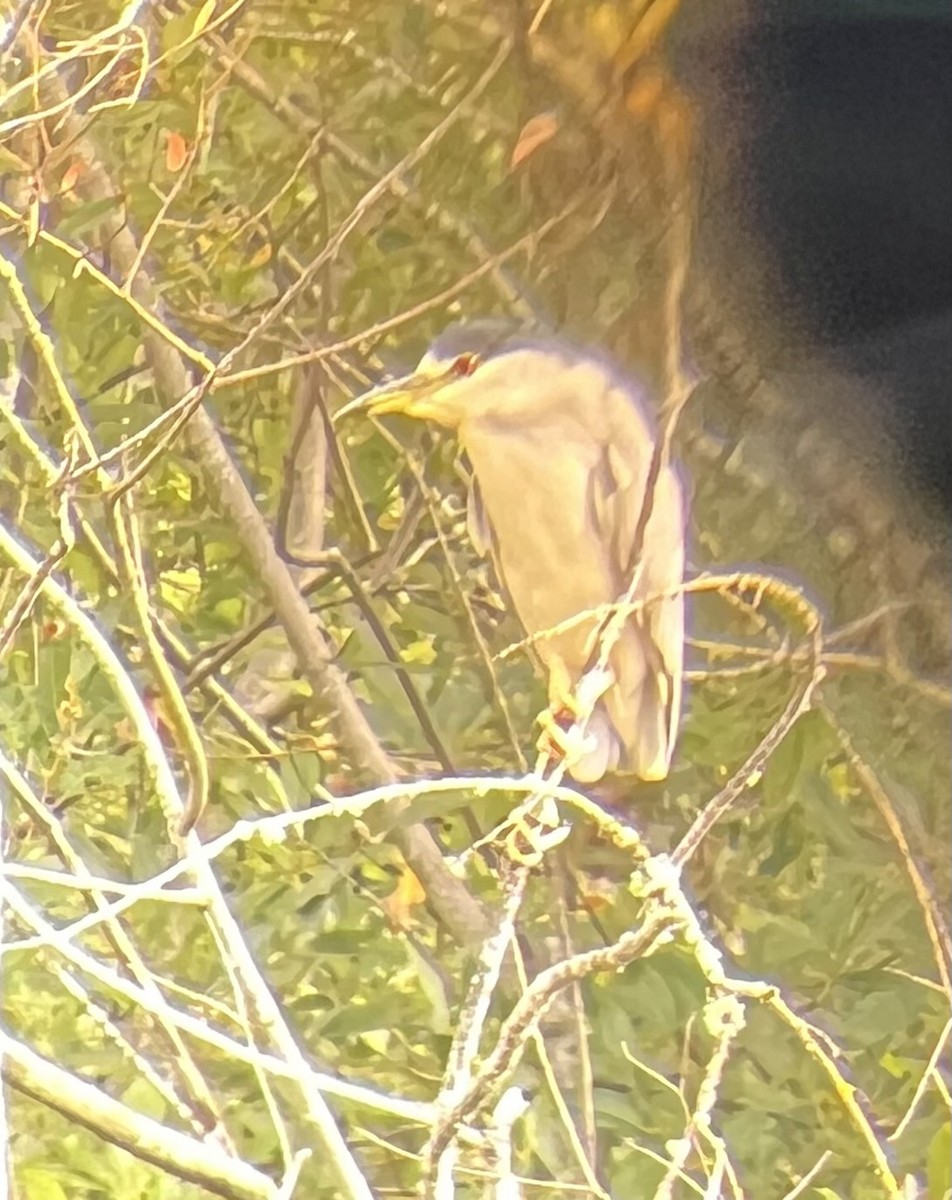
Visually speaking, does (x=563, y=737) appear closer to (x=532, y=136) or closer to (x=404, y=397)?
(x=404, y=397)

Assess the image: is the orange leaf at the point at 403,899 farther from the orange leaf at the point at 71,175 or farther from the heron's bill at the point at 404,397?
the orange leaf at the point at 71,175

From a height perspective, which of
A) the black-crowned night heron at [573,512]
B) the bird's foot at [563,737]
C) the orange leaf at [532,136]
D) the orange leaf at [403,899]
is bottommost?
the orange leaf at [403,899]

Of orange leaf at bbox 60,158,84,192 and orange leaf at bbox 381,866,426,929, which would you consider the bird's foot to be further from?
orange leaf at bbox 60,158,84,192

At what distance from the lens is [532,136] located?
729 mm

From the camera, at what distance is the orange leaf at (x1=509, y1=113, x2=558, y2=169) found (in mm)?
729

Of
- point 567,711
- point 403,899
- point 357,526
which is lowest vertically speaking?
point 403,899

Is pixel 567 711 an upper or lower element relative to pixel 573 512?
lower

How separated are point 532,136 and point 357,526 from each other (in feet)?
0.88

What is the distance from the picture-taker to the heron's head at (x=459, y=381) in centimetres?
73

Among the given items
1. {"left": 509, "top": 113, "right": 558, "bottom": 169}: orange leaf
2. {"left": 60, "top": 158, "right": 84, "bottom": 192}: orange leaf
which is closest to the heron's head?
{"left": 509, "top": 113, "right": 558, "bottom": 169}: orange leaf

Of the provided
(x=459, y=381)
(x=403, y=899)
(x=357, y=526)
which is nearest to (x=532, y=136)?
(x=459, y=381)

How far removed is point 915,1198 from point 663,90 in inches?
27.7

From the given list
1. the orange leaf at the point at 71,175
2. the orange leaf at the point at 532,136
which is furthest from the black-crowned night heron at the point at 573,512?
the orange leaf at the point at 71,175

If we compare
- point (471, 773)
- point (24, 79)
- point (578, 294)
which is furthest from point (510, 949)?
point (24, 79)
